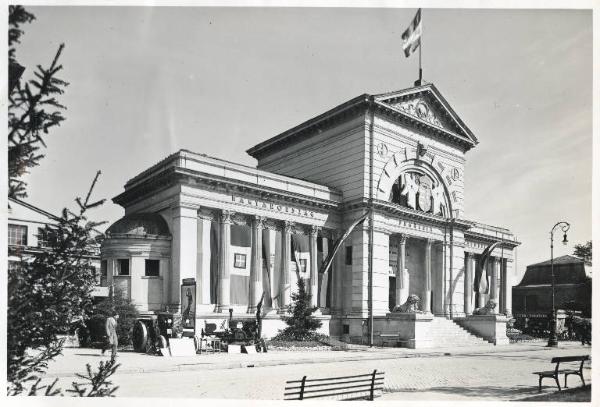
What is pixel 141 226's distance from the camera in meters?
29.6

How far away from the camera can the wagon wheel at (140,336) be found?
77.8ft

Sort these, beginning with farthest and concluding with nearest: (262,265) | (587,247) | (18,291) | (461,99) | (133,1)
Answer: (262,265)
(461,99)
(587,247)
(133,1)
(18,291)

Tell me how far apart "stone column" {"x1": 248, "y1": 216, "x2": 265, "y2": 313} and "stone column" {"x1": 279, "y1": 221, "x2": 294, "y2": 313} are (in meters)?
1.68

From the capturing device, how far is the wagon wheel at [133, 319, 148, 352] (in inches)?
933

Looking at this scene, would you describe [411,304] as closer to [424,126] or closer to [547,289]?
[424,126]

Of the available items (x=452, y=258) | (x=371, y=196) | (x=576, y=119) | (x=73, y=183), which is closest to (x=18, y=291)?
(x=73, y=183)

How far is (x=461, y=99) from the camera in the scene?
23.6 m

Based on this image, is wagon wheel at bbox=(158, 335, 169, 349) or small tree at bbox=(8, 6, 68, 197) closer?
small tree at bbox=(8, 6, 68, 197)

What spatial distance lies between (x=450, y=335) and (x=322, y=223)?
1094 centimetres

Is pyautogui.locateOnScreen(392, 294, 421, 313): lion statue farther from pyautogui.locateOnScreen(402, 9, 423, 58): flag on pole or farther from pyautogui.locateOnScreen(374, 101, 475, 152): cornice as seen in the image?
pyautogui.locateOnScreen(402, 9, 423, 58): flag on pole

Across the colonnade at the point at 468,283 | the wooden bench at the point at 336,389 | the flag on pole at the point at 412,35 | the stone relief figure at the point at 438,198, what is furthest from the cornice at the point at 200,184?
the wooden bench at the point at 336,389

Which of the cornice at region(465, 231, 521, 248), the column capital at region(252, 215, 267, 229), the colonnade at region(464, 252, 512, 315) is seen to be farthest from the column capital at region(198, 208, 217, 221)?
the cornice at region(465, 231, 521, 248)

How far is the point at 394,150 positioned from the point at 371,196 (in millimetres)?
3892

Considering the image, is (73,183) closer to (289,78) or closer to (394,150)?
(289,78)
